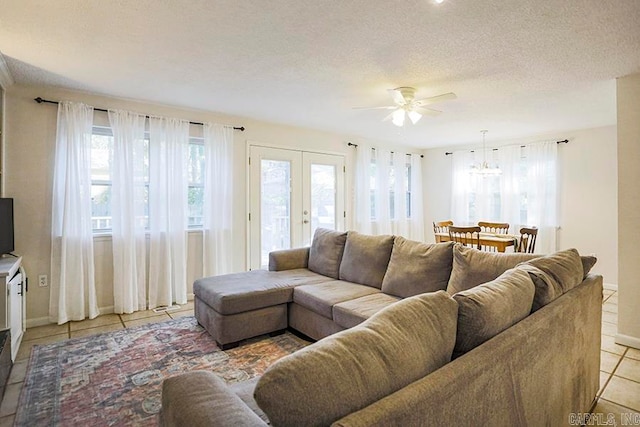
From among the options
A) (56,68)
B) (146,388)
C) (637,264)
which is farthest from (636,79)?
(56,68)

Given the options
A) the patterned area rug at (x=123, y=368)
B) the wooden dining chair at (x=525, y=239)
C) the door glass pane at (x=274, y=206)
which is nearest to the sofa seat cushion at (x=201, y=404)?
the patterned area rug at (x=123, y=368)

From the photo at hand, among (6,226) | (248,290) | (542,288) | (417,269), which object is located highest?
(6,226)

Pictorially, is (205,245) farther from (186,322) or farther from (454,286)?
(454,286)

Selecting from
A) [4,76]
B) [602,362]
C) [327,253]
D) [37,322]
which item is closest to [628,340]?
[602,362]

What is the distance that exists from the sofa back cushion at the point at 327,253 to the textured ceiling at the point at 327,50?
1.53 metres

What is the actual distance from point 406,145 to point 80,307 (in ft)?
19.1

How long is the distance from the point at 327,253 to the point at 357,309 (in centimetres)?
121

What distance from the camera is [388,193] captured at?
20.8 ft

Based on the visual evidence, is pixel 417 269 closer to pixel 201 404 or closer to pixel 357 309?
pixel 357 309

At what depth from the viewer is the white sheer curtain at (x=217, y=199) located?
14.1 ft

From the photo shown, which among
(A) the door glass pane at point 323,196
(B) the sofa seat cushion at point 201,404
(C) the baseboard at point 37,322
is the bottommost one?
(C) the baseboard at point 37,322

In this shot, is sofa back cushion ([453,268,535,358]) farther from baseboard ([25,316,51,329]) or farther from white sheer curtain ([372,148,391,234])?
white sheer curtain ([372,148,391,234])

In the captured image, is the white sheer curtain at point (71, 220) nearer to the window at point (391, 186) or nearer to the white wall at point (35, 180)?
the white wall at point (35, 180)

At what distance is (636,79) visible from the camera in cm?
294
